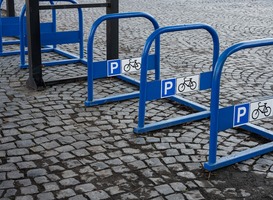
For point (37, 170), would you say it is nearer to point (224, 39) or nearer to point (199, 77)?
point (199, 77)

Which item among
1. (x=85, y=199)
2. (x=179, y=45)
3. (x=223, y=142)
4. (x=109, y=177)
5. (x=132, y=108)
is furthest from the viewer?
(x=179, y=45)

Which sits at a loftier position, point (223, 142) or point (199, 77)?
point (199, 77)

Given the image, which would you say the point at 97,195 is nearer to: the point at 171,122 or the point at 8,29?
the point at 171,122

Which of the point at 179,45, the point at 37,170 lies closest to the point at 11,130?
the point at 37,170

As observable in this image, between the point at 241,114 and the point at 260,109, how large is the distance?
0.21 m

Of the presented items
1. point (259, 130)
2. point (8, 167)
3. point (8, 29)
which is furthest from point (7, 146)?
point (8, 29)

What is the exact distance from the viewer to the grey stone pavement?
3.63 meters

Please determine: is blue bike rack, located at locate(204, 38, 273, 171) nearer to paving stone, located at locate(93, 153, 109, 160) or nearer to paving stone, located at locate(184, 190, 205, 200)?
paving stone, located at locate(184, 190, 205, 200)

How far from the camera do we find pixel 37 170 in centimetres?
390

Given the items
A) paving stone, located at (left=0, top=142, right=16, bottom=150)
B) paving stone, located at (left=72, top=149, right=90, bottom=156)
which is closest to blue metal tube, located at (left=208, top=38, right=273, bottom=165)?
paving stone, located at (left=72, top=149, right=90, bottom=156)

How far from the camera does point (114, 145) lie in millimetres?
4434

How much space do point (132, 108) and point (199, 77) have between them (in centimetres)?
92

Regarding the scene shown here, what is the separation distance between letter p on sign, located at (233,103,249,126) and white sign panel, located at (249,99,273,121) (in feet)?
0.14

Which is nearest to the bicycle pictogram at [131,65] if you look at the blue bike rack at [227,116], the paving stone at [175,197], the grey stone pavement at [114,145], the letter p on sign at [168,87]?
the grey stone pavement at [114,145]
